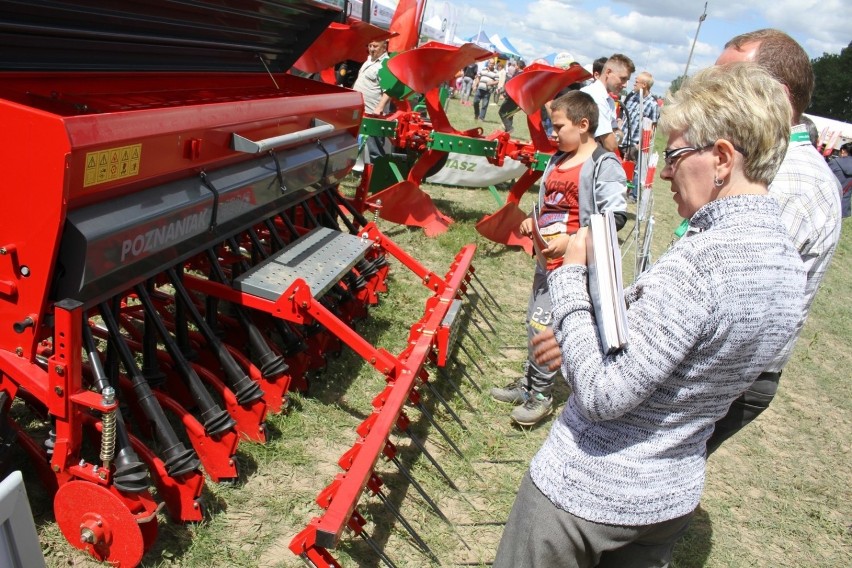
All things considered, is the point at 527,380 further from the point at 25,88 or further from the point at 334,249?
the point at 25,88

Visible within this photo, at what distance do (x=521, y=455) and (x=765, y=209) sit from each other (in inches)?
91.6

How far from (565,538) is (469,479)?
1652 millimetres

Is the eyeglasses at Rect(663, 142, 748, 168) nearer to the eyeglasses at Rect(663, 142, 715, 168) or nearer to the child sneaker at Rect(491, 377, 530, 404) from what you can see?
the eyeglasses at Rect(663, 142, 715, 168)

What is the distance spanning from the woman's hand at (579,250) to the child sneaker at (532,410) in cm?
229

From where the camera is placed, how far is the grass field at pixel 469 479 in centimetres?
247

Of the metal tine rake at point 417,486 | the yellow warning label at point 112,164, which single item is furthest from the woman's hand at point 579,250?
the yellow warning label at point 112,164

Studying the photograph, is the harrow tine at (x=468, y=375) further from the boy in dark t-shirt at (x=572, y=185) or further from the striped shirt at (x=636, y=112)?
the striped shirt at (x=636, y=112)

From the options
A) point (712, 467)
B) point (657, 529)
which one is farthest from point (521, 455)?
point (657, 529)

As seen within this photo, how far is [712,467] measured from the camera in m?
3.79

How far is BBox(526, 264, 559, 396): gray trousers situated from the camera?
10.9 feet

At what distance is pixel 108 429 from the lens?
196cm

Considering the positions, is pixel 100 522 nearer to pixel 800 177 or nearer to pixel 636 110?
pixel 800 177

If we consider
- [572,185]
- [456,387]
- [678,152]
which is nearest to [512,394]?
[456,387]

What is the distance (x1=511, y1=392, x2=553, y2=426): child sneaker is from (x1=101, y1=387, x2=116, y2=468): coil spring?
7.10 ft
